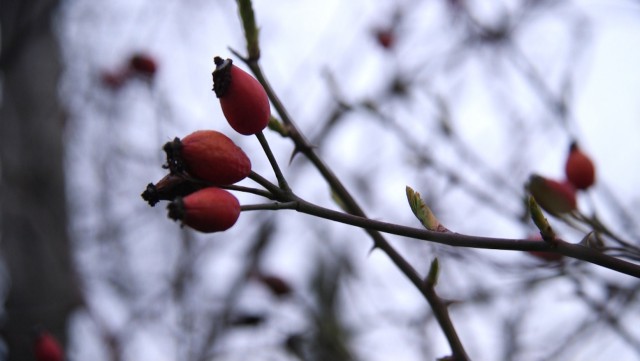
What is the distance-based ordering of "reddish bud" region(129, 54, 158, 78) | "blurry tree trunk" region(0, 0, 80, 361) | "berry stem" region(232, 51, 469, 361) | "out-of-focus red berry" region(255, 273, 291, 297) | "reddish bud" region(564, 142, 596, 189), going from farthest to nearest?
"blurry tree trunk" region(0, 0, 80, 361) → "reddish bud" region(129, 54, 158, 78) → "out-of-focus red berry" region(255, 273, 291, 297) → "reddish bud" region(564, 142, 596, 189) → "berry stem" region(232, 51, 469, 361)

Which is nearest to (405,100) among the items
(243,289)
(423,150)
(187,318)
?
(423,150)

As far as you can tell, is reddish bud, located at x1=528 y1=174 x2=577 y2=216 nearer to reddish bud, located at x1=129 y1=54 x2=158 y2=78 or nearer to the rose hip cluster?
the rose hip cluster

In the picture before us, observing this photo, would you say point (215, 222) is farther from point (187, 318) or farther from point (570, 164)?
point (187, 318)

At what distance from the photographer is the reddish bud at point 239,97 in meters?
1.08

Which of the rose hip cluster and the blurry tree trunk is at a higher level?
the blurry tree trunk

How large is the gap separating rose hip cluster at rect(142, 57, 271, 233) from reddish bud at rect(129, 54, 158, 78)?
7.85 ft

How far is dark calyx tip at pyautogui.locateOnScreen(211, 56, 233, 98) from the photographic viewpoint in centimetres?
109

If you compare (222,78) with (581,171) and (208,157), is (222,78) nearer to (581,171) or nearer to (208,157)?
(208,157)

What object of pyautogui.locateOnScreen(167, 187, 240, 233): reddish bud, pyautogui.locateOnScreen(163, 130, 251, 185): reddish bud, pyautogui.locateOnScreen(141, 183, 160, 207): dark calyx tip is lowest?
pyautogui.locateOnScreen(167, 187, 240, 233): reddish bud

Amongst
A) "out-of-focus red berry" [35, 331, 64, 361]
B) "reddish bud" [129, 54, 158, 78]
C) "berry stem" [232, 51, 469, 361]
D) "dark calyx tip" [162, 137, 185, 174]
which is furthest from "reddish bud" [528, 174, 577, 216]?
"reddish bud" [129, 54, 158, 78]

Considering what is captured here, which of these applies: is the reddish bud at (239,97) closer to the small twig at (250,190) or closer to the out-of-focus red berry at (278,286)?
the small twig at (250,190)

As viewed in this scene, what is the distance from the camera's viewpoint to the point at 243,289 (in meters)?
4.17

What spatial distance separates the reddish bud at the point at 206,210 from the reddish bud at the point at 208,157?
0.09ft

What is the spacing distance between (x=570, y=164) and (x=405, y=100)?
281 centimetres
